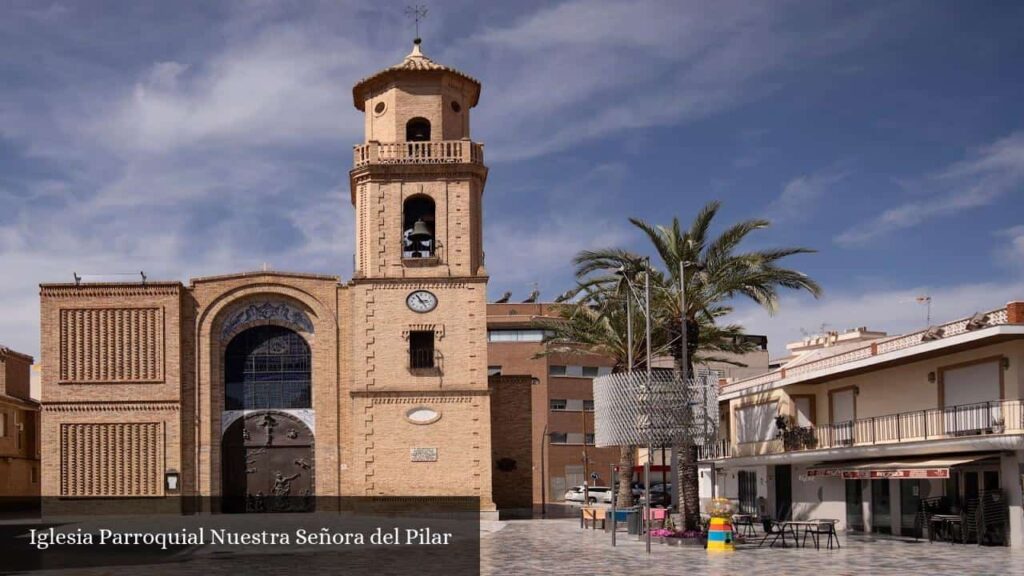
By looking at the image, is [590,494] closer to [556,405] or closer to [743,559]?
[556,405]

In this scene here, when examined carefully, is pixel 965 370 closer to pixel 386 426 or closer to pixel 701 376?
pixel 701 376

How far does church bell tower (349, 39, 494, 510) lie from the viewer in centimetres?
4531

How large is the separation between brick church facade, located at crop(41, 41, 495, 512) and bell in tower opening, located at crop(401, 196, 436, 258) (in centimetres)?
8

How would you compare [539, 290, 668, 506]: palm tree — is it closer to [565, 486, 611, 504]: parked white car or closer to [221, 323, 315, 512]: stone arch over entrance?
[221, 323, 315, 512]: stone arch over entrance

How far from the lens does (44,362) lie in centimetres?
4575

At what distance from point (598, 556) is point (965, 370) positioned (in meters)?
11.4

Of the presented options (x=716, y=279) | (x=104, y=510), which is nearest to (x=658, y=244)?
(x=716, y=279)

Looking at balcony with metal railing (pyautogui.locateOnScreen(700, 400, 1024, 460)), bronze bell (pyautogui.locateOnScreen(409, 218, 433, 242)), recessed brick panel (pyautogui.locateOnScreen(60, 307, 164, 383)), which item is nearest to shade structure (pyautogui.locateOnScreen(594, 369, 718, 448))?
balcony with metal railing (pyautogui.locateOnScreen(700, 400, 1024, 460))

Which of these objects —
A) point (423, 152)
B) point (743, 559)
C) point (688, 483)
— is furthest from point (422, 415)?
point (743, 559)

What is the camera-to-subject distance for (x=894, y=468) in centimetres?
3244

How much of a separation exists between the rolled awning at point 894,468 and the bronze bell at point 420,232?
16993mm

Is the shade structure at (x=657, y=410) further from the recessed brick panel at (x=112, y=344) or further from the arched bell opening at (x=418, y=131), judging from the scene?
the recessed brick panel at (x=112, y=344)

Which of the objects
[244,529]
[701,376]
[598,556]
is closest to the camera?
[598,556]

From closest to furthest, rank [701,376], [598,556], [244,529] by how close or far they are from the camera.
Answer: [598,556]
[701,376]
[244,529]
